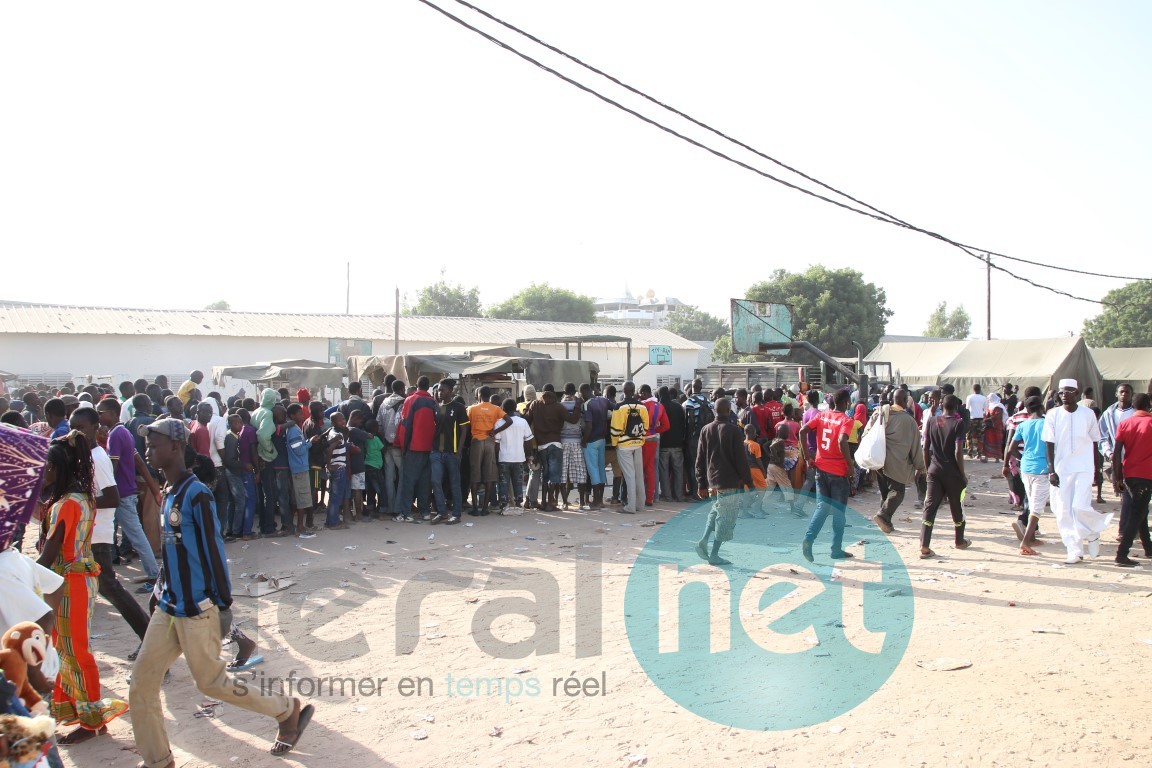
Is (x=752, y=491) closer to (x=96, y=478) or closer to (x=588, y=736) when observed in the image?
(x=588, y=736)

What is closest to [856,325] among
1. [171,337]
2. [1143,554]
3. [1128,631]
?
[171,337]

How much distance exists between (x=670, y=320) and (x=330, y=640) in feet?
272

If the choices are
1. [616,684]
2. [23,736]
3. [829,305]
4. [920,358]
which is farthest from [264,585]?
[829,305]

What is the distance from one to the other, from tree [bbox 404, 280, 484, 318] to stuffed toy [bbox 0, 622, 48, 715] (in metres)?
66.2

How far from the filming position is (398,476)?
37.5 feet

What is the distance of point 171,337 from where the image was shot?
3469cm

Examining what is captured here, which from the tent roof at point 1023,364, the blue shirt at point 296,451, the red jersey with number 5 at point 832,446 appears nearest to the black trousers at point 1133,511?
the red jersey with number 5 at point 832,446

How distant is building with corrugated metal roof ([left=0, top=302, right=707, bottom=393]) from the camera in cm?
3206

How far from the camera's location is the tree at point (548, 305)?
64.6 metres

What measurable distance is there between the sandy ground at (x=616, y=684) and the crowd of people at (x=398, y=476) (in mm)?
485

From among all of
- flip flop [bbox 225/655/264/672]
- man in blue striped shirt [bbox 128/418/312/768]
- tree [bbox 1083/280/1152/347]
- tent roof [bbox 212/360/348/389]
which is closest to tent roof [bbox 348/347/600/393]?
tent roof [bbox 212/360/348/389]

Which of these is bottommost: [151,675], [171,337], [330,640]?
[330,640]

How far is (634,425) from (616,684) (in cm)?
659

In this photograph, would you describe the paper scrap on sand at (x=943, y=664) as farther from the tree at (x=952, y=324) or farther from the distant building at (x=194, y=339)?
the tree at (x=952, y=324)
